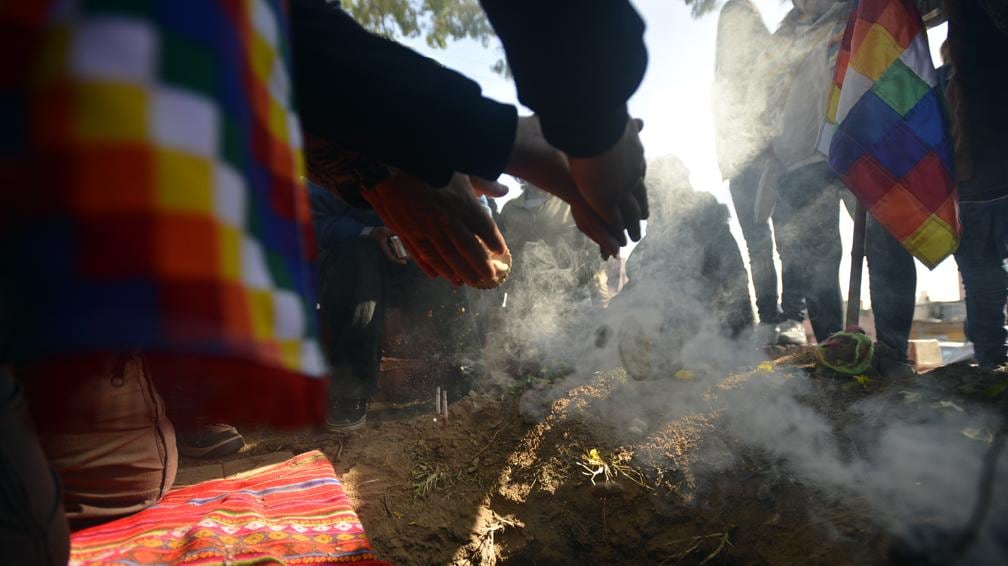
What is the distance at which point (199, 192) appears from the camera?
451mm

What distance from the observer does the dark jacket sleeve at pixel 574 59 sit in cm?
84

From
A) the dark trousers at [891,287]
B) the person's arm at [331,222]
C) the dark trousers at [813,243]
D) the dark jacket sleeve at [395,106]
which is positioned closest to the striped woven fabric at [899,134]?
the dark trousers at [891,287]

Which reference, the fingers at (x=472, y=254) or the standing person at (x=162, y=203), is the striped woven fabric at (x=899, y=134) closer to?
the fingers at (x=472, y=254)

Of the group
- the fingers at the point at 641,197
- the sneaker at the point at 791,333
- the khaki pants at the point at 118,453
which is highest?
the fingers at the point at 641,197

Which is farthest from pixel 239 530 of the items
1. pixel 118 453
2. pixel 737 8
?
pixel 737 8

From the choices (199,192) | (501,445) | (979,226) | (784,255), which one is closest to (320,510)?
(501,445)

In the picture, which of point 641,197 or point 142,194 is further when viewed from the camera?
point 641,197

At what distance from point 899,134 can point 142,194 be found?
13.5 feet

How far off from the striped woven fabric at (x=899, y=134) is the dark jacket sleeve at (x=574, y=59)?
3.25 meters

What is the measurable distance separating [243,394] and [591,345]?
4.27 metres

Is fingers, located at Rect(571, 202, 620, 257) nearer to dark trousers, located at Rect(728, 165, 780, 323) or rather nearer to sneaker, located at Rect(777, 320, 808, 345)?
sneaker, located at Rect(777, 320, 808, 345)

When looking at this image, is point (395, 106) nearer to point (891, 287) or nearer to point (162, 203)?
point (162, 203)

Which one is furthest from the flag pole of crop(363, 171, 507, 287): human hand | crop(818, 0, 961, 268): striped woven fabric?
crop(363, 171, 507, 287): human hand

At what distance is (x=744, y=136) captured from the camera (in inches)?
184
